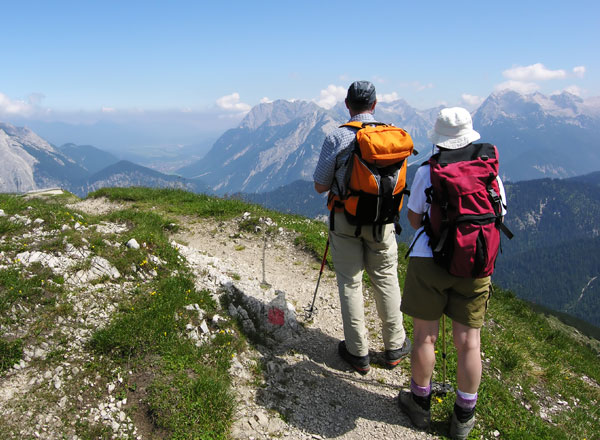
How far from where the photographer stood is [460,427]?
4.71m

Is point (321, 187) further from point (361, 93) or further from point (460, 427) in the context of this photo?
point (460, 427)

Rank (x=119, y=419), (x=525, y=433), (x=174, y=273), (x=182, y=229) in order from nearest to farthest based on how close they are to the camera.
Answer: (x=119, y=419)
(x=525, y=433)
(x=174, y=273)
(x=182, y=229)

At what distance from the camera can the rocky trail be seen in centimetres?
446

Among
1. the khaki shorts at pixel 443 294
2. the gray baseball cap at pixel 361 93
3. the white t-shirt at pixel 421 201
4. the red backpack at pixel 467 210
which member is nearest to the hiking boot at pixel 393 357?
the khaki shorts at pixel 443 294

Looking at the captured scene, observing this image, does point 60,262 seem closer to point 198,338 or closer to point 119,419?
point 198,338

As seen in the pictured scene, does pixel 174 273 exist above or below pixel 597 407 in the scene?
above

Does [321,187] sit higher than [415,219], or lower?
higher

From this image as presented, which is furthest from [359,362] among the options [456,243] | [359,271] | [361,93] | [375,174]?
[361,93]

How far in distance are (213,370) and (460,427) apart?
3.47m

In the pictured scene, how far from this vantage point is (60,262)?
259 inches

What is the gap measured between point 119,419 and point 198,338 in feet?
Result: 5.29

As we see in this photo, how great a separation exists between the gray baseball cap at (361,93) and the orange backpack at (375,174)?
1.13 ft

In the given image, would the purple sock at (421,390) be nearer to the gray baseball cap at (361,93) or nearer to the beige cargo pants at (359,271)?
the beige cargo pants at (359,271)

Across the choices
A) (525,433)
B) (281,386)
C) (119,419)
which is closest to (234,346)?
(281,386)
